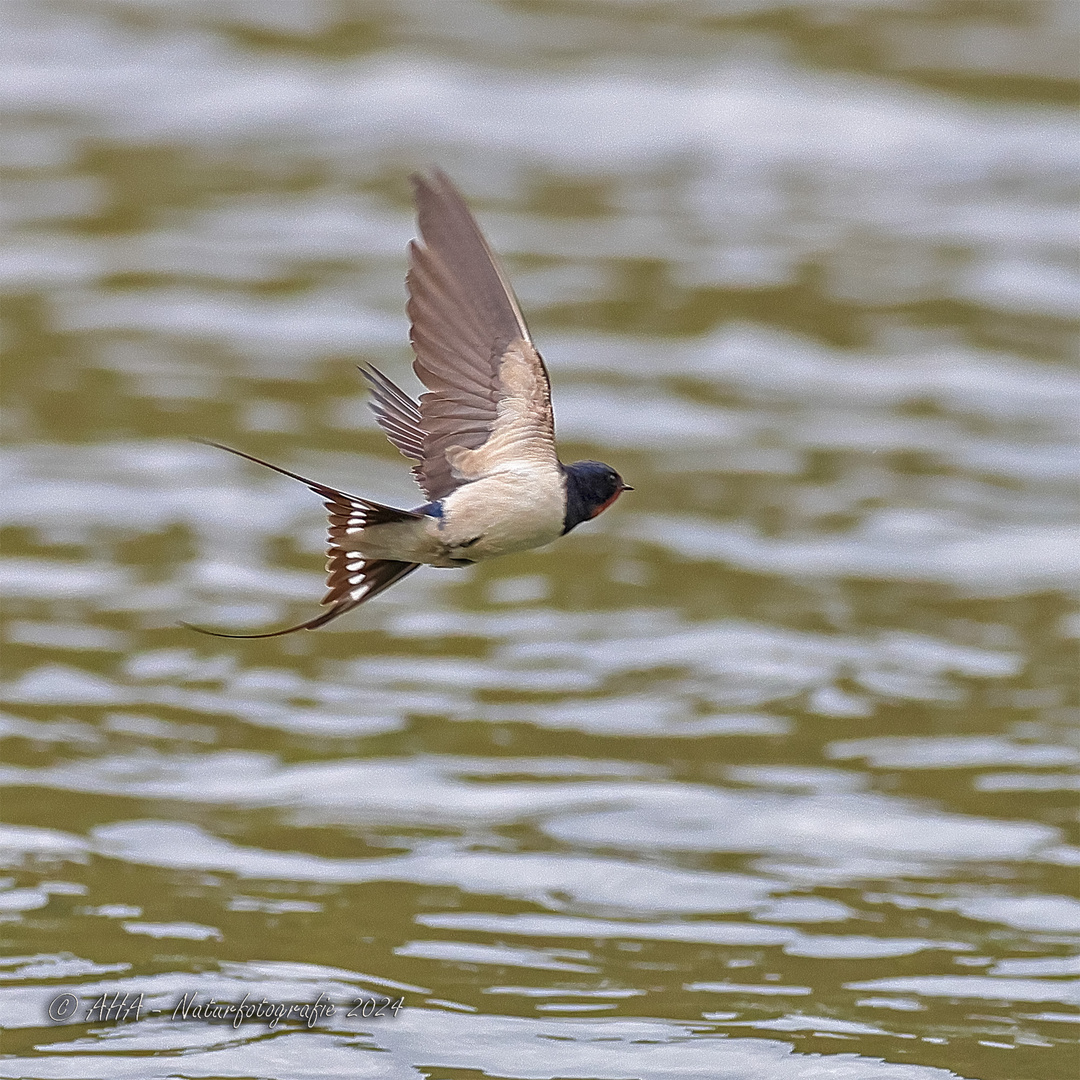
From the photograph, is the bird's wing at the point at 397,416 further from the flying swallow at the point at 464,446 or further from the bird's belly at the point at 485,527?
the bird's belly at the point at 485,527

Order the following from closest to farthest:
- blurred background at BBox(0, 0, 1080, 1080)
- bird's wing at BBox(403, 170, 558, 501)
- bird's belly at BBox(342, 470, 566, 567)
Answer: bird's belly at BBox(342, 470, 566, 567)
bird's wing at BBox(403, 170, 558, 501)
blurred background at BBox(0, 0, 1080, 1080)

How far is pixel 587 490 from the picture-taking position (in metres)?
3.64

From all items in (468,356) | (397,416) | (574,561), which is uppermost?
(468,356)

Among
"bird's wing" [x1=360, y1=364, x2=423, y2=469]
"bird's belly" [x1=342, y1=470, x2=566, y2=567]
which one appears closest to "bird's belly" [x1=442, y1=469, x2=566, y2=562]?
"bird's belly" [x1=342, y1=470, x2=566, y2=567]

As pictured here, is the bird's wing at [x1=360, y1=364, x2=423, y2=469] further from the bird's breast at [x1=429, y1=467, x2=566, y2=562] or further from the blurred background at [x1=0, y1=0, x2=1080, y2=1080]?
the blurred background at [x1=0, y1=0, x2=1080, y2=1080]

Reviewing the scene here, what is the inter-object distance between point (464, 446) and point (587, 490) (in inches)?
11.0

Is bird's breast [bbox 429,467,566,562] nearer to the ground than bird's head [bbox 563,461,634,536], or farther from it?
nearer to the ground

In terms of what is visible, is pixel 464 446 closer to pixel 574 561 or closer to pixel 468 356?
pixel 468 356

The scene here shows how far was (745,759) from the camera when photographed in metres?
7.19

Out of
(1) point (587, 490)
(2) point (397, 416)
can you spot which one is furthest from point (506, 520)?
(2) point (397, 416)

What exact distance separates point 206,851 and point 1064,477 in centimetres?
461

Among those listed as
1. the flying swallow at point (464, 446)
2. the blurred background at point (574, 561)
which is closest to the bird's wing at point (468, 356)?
the flying swallow at point (464, 446)

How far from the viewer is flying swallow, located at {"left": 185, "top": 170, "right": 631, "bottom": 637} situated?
3617 millimetres

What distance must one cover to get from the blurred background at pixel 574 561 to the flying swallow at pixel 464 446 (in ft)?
5.33
